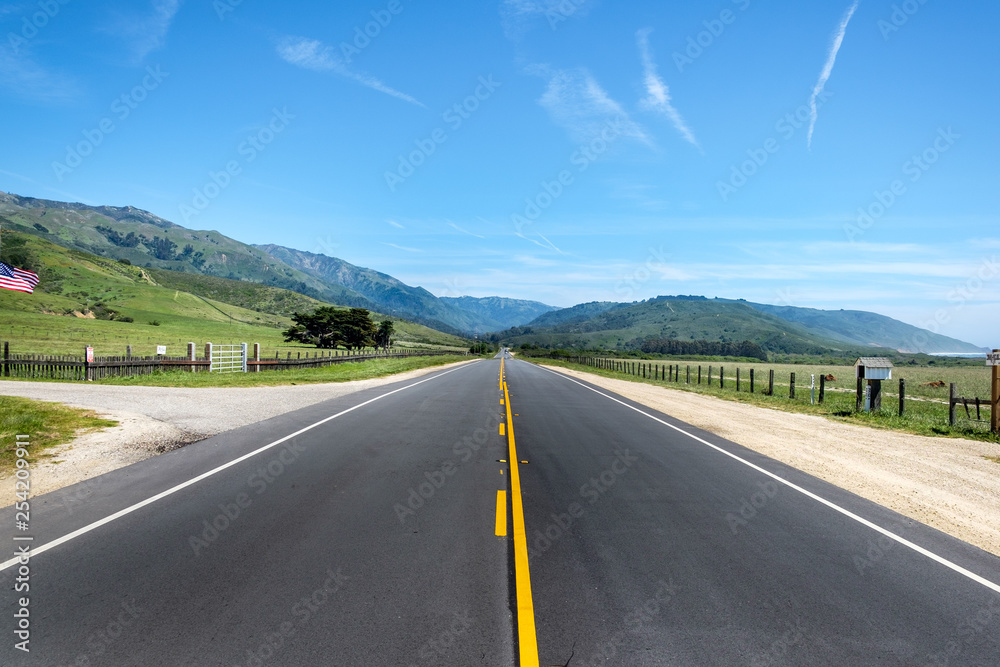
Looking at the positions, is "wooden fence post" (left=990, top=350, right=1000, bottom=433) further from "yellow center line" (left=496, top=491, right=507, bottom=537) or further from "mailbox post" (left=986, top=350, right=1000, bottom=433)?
"yellow center line" (left=496, top=491, right=507, bottom=537)

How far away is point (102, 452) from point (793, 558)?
10854 mm

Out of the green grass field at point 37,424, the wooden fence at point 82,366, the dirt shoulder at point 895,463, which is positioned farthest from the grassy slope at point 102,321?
the dirt shoulder at point 895,463

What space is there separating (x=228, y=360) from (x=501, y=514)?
2972 cm

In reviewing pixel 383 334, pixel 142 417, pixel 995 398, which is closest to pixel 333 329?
pixel 383 334

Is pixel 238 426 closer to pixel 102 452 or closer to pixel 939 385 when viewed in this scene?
pixel 102 452

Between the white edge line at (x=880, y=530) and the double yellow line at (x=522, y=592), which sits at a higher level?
the double yellow line at (x=522, y=592)

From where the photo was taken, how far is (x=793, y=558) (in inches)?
217

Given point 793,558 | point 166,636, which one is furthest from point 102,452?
point 793,558

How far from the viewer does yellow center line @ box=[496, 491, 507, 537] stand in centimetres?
595

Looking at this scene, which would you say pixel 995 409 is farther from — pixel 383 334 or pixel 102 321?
pixel 383 334

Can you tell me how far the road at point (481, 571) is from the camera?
3.71m

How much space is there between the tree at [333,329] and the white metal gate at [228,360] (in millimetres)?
68225

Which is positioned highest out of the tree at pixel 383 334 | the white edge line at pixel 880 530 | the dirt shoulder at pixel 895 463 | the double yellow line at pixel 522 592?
the tree at pixel 383 334

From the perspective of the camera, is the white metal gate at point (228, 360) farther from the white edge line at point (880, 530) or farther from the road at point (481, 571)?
the white edge line at point (880, 530)
